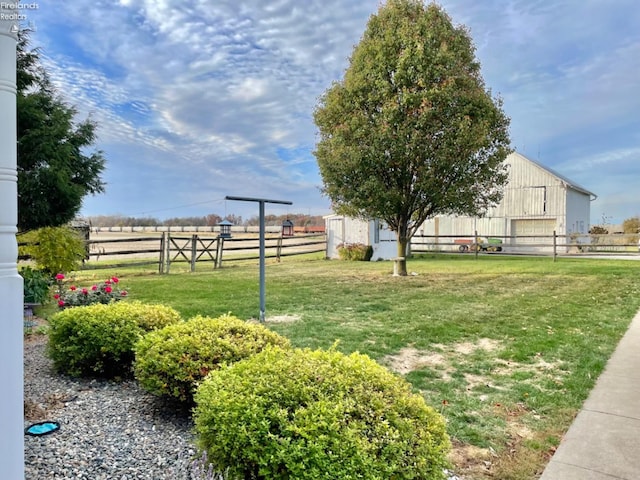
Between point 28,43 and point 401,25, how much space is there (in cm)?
828

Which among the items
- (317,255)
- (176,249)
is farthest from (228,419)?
(317,255)

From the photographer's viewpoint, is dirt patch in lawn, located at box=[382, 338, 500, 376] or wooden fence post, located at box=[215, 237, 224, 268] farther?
wooden fence post, located at box=[215, 237, 224, 268]

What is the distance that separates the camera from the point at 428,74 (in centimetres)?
973

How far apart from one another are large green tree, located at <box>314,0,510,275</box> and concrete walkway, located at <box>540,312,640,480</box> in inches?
284

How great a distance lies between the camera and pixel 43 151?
19.0ft

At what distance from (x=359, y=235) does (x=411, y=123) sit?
7.91m

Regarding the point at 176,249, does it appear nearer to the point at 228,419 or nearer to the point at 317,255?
the point at 317,255

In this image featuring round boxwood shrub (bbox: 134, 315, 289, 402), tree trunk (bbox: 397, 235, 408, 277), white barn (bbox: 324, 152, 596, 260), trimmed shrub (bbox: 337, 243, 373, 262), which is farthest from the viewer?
white barn (bbox: 324, 152, 596, 260)

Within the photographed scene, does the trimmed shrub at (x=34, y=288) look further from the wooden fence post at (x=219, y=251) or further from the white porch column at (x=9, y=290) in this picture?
the wooden fence post at (x=219, y=251)

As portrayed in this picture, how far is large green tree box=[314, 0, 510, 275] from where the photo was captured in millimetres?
9812

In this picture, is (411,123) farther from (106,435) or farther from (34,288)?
(106,435)

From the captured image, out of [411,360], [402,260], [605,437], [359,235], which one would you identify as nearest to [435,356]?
[411,360]

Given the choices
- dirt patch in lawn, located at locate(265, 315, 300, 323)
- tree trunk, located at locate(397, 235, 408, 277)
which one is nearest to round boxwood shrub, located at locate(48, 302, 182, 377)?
dirt patch in lawn, located at locate(265, 315, 300, 323)

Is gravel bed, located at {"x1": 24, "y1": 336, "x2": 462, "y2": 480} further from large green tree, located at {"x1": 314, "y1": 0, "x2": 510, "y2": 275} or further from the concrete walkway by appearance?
large green tree, located at {"x1": 314, "y1": 0, "x2": 510, "y2": 275}
